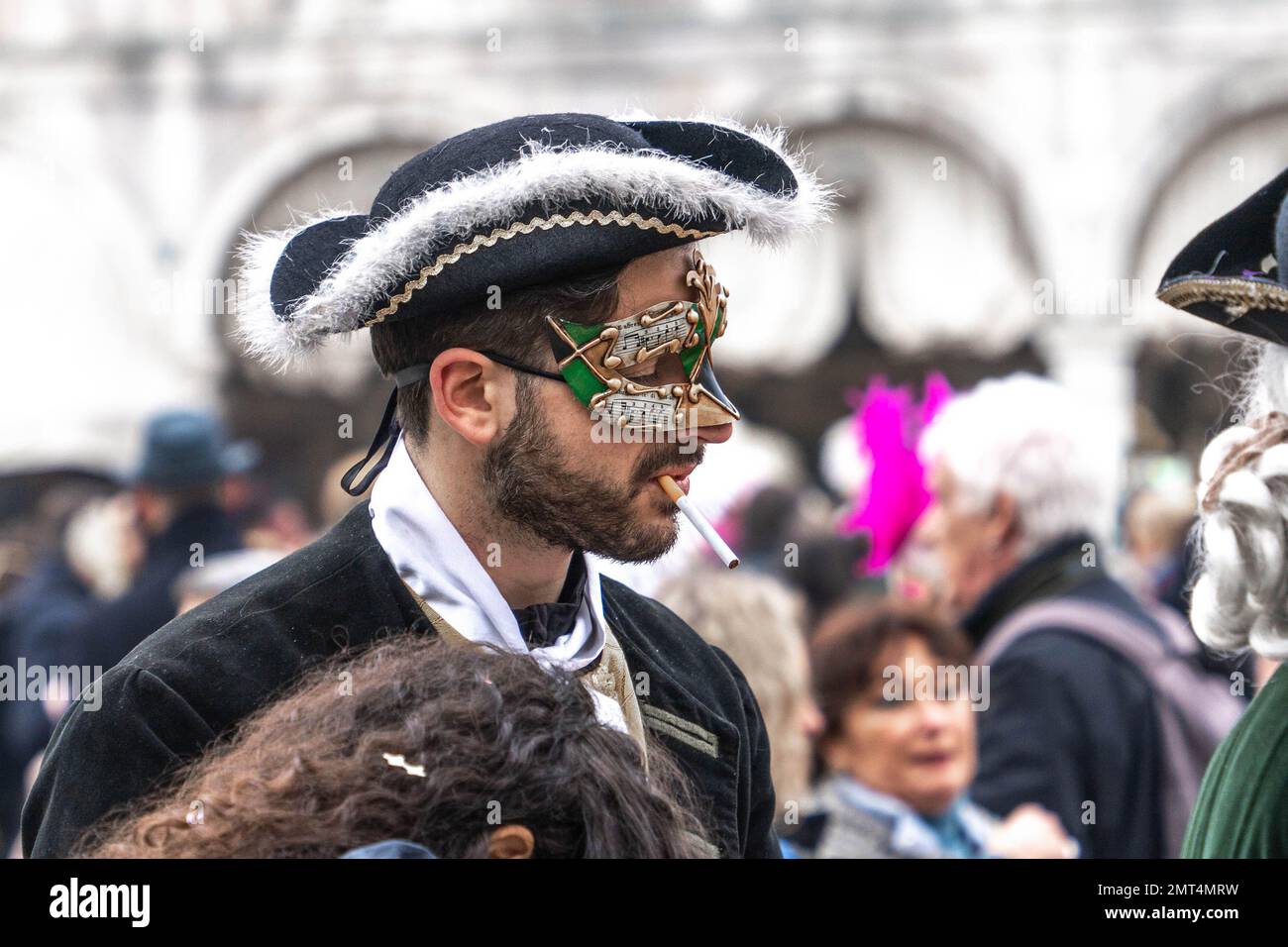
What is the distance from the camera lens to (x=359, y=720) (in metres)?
1.50

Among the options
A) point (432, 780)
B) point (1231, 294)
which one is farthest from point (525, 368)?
point (1231, 294)

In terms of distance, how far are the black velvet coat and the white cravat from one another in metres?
0.02

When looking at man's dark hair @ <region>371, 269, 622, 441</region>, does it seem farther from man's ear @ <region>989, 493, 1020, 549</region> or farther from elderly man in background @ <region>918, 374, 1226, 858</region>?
man's ear @ <region>989, 493, 1020, 549</region>

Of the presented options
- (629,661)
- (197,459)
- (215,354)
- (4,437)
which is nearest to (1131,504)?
(197,459)

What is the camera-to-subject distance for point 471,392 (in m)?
2.04

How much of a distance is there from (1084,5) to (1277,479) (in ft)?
A: 34.2

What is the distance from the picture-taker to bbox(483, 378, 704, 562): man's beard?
6.57ft

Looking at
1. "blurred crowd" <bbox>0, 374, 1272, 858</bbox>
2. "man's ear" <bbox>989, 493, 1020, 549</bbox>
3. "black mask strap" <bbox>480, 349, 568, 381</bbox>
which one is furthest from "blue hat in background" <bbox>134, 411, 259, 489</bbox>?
"black mask strap" <bbox>480, 349, 568, 381</bbox>

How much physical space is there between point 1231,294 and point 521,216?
808mm

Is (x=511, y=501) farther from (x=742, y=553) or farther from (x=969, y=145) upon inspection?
(x=969, y=145)

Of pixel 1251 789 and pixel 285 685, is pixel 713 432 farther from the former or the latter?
pixel 1251 789

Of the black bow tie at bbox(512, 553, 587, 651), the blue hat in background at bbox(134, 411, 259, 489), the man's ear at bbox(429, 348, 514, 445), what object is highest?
the blue hat in background at bbox(134, 411, 259, 489)

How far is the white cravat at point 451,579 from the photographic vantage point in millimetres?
1952

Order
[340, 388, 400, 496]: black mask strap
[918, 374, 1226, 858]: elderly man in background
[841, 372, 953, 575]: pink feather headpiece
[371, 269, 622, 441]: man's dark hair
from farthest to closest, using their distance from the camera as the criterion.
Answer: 1. [841, 372, 953, 575]: pink feather headpiece
2. [918, 374, 1226, 858]: elderly man in background
3. [340, 388, 400, 496]: black mask strap
4. [371, 269, 622, 441]: man's dark hair
